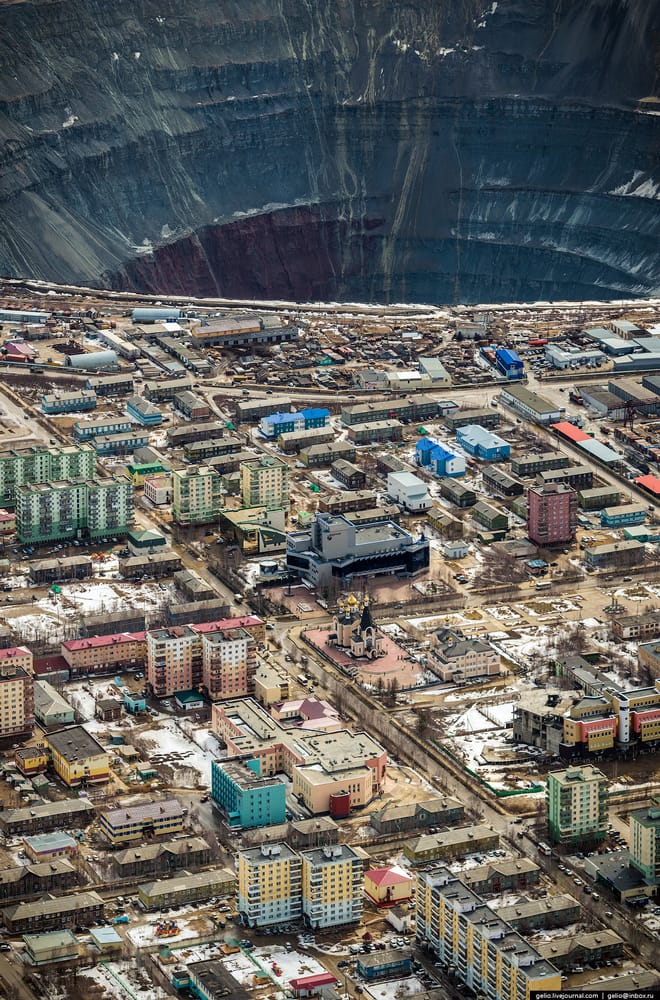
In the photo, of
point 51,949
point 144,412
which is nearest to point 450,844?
point 51,949

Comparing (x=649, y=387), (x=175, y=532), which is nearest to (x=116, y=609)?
(x=175, y=532)

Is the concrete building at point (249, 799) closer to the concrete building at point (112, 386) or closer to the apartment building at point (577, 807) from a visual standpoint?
the apartment building at point (577, 807)

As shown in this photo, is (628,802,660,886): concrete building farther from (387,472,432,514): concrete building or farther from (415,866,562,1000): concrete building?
(387,472,432,514): concrete building

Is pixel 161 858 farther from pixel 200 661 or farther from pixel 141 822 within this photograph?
pixel 200 661

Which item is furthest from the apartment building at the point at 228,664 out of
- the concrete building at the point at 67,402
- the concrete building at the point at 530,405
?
the concrete building at the point at 530,405

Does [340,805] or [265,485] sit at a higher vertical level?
[265,485]

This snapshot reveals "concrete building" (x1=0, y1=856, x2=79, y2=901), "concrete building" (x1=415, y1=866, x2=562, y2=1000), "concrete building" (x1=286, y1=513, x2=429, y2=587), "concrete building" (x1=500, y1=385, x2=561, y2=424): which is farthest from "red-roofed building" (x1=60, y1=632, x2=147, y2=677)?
"concrete building" (x1=500, y1=385, x2=561, y2=424)

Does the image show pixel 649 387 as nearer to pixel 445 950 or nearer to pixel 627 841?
pixel 627 841
